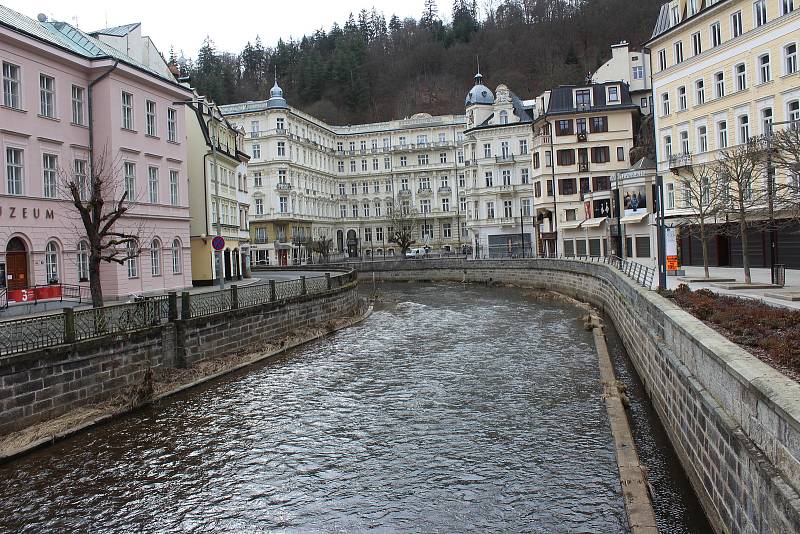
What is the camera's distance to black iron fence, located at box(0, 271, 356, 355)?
51.7 feet

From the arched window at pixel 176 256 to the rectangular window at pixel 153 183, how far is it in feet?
9.53

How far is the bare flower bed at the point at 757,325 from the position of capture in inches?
407

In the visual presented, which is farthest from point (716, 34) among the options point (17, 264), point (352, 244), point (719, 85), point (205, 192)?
point (352, 244)

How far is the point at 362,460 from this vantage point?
14.0m

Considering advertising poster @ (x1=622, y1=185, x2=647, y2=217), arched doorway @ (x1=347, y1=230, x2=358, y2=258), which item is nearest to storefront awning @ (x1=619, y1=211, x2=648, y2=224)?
advertising poster @ (x1=622, y1=185, x2=647, y2=217)

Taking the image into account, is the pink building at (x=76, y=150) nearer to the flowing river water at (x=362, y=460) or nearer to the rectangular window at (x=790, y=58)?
the flowing river water at (x=362, y=460)

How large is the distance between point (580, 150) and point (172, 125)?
1519 inches

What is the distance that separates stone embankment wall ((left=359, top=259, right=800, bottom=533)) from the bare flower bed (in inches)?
30.3

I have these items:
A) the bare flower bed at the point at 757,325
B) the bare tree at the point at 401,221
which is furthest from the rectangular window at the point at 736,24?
the bare tree at the point at 401,221

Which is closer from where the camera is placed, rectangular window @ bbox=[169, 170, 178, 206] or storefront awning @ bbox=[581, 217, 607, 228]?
rectangular window @ bbox=[169, 170, 178, 206]

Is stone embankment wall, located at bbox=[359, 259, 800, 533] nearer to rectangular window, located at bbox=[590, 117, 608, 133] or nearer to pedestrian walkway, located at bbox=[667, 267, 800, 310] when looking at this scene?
pedestrian walkway, located at bbox=[667, 267, 800, 310]

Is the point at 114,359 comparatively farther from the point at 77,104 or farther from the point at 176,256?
the point at 176,256

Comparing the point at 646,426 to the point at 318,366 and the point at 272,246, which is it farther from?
the point at 272,246

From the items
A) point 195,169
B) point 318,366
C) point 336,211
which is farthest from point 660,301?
point 336,211
